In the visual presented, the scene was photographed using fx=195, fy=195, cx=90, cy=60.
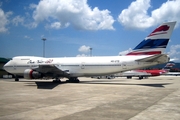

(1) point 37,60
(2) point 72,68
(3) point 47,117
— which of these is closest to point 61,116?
(3) point 47,117

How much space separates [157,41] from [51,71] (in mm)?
13249

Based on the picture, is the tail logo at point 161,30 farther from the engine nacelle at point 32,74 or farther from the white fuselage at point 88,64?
the engine nacelle at point 32,74

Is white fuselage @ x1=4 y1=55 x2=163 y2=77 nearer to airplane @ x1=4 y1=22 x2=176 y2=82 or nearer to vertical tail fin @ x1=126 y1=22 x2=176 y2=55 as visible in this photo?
airplane @ x1=4 y1=22 x2=176 y2=82

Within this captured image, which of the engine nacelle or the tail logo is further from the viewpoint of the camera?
the engine nacelle

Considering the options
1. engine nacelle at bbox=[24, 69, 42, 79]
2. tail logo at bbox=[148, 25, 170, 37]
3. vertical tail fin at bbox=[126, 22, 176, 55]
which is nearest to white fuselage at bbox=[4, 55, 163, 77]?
vertical tail fin at bbox=[126, 22, 176, 55]

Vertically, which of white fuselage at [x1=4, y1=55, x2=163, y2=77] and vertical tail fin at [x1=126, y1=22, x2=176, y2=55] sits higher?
vertical tail fin at [x1=126, y1=22, x2=176, y2=55]

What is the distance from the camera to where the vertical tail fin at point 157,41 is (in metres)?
21.0

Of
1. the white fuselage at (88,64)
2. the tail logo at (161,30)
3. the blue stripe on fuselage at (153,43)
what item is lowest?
the white fuselage at (88,64)

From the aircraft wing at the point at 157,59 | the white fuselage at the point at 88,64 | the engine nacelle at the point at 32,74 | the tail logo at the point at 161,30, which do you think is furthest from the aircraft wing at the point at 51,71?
the tail logo at the point at 161,30

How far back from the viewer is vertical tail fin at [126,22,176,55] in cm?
2104

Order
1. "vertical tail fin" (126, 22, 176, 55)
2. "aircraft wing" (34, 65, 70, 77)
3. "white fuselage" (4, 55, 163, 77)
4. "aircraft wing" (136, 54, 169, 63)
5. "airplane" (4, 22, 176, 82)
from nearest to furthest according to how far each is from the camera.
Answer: "aircraft wing" (136, 54, 169, 63) < "vertical tail fin" (126, 22, 176, 55) < "airplane" (4, 22, 176, 82) < "white fuselage" (4, 55, 163, 77) < "aircraft wing" (34, 65, 70, 77)

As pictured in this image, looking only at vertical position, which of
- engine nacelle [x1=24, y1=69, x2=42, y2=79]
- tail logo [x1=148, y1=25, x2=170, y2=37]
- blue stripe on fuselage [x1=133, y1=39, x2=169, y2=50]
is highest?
tail logo [x1=148, y1=25, x2=170, y2=37]

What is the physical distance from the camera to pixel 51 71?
976 inches

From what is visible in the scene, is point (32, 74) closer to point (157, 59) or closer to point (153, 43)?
point (157, 59)
